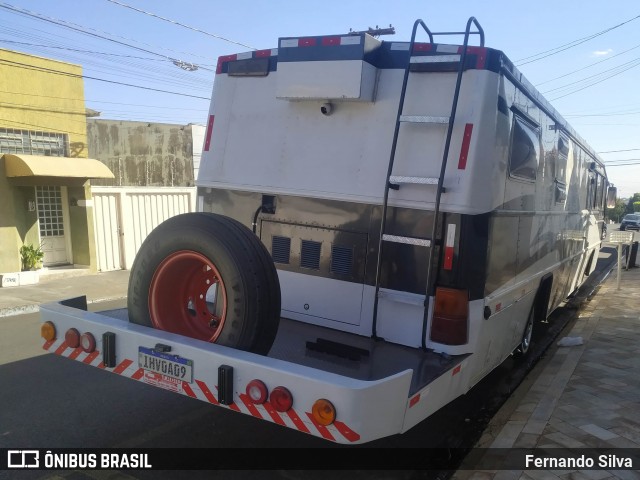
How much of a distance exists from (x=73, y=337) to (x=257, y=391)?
1.64 metres

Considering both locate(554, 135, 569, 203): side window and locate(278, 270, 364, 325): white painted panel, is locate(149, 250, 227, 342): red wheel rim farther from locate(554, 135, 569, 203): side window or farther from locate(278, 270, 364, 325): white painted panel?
locate(554, 135, 569, 203): side window

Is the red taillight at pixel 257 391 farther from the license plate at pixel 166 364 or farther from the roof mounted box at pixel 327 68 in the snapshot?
the roof mounted box at pixel 327 68

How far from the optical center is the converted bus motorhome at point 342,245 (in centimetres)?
318

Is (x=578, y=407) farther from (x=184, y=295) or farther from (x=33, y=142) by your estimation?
(x=33, y=142)

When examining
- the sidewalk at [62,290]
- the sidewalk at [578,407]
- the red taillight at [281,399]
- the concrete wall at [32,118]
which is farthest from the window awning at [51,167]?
the sidewalk at [578,407]

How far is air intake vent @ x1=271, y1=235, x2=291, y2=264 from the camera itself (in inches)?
178

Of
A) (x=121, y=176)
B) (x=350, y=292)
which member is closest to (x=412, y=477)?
(x=350, y=292)

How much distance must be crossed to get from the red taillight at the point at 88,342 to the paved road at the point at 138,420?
2.91 feet

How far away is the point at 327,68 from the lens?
397 centimetres

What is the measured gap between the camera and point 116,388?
5.25m

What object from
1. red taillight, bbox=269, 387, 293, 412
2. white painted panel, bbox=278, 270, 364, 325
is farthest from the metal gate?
red taillight, bbox=269, 387, 293, 412

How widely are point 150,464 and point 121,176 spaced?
49.0ft

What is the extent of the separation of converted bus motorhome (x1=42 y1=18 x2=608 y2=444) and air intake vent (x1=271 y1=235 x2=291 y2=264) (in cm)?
1

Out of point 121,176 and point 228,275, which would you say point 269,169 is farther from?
point 121,176
